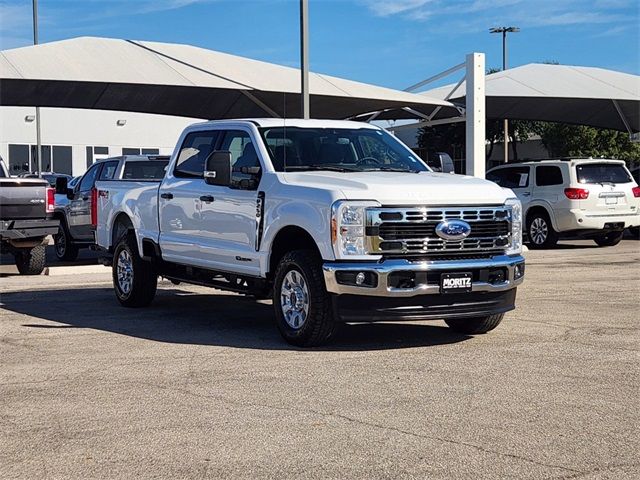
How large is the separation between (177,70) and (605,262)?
9.55 meters

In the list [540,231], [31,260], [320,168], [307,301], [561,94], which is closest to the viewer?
[307,301]

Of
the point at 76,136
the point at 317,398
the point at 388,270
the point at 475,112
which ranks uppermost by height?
the point at 76,136

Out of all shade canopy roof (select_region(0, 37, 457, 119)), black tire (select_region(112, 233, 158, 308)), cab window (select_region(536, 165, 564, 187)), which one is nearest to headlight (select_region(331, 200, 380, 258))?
black tire (select_region(112, 233, 158, 308))

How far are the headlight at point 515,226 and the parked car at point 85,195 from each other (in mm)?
8915

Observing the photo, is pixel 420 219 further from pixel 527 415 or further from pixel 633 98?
pixel 633 98

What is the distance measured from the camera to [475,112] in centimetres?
2070

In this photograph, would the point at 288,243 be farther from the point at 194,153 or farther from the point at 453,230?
the point at 194,153

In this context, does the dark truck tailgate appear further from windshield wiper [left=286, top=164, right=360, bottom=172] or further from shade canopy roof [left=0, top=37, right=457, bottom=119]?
windshield wiper [left=286, top=164, right=360, bottom=172]

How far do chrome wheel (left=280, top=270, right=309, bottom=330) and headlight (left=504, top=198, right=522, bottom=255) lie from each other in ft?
6.07

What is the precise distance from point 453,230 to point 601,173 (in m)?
12.6

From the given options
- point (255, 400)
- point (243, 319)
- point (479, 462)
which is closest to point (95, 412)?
point (255, 400)

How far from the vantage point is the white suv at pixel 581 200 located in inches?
789

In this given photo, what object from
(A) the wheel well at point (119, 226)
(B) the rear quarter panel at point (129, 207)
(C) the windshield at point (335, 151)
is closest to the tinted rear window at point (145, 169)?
(B) the rear quarter panel at point (129, 207)

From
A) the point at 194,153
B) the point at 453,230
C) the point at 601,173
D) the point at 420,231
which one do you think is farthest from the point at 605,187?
the point at 420,231
